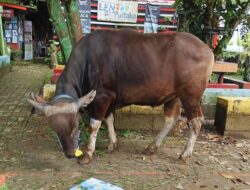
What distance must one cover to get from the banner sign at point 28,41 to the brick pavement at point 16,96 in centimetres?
458

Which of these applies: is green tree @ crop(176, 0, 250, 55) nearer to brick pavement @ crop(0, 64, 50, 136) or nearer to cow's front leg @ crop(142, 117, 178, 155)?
cow's front leg @ crop(142, 117, 178, 155)

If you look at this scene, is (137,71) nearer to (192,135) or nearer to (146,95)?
(146,95)

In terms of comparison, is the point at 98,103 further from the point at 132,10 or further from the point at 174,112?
the point at 132,10

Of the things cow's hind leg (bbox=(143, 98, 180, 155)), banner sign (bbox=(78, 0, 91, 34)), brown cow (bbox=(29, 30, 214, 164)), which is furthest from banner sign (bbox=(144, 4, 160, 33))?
brown cow (bbox=(29, 30, 214, 164))

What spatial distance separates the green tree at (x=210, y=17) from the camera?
6773 mm

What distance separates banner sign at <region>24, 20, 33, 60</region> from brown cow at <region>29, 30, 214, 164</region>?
15528 millimetres

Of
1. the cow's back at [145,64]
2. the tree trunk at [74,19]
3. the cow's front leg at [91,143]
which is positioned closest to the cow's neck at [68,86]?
the cow's back at [145,64]

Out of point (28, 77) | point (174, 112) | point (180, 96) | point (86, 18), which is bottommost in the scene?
point (28, 77)

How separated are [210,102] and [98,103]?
3.00m

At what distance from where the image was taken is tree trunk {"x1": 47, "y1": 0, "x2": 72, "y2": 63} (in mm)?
6277

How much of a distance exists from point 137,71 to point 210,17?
295 cm

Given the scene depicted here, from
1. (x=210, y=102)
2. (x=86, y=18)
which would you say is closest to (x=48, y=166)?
(x=210, y=102)

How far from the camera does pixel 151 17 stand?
1533cm

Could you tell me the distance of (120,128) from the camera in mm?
6562
